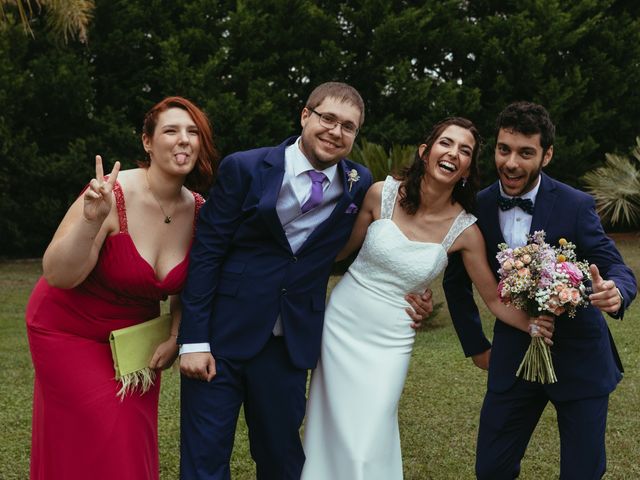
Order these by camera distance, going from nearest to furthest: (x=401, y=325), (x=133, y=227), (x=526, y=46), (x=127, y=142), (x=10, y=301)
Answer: (x=133, y=227), (x=401, y=325), (x=10, y=301), (x=127, y=142), (x=526, y=46)

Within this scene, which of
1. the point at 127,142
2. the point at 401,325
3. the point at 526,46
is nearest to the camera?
the point at 401,325

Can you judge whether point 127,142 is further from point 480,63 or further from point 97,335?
point 97,335

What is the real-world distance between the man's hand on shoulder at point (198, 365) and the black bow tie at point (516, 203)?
5.25 feet

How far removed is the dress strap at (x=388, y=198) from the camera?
4191 millimetres

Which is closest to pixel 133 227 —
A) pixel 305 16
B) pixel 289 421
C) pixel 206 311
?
pixel 206 311

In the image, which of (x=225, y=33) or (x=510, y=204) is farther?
(x=225, y=33)

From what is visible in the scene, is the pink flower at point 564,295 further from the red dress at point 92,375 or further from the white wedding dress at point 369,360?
the red dress at point 92,375

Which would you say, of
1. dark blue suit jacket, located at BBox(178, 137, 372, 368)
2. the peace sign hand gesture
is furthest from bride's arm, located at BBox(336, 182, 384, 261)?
the peace sign hand gesture

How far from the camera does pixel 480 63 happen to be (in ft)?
62.7

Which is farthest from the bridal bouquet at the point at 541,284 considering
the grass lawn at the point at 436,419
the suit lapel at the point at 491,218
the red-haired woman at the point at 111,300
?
the grass lawn at the point at 436,419

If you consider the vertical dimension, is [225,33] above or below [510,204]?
above

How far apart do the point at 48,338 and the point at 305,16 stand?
15.3 m

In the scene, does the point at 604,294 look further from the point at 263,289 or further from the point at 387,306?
the point at 263,289

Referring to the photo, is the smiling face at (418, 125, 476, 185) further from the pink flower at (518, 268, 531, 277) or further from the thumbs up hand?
the thumbs up hand
